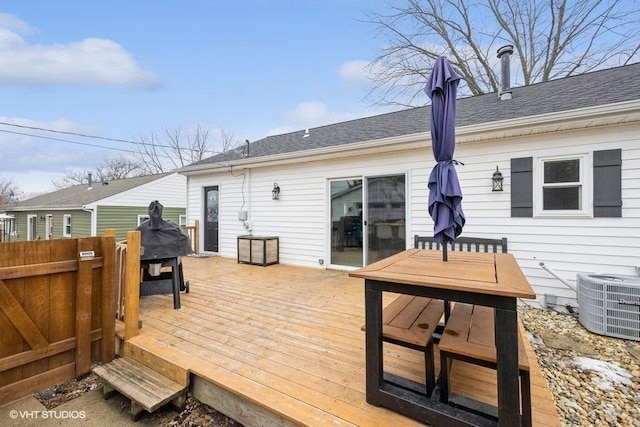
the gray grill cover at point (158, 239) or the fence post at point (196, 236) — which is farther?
the fence post at point (196, 236)

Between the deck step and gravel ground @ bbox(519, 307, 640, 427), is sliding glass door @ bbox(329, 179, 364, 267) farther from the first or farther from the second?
the deck step

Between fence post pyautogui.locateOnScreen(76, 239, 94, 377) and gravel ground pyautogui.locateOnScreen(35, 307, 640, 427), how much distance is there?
18cm

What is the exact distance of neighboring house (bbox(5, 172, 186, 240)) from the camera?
13930 mm

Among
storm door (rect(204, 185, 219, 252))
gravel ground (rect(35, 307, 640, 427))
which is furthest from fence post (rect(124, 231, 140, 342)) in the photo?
storm door (rect(204, 185, 219, 252))

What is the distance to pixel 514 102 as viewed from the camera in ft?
16.4

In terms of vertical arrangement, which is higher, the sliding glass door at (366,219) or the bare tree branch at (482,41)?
the bare tree branch at (482,41)

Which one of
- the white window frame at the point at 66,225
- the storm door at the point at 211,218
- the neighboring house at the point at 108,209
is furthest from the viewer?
the white window frame at the point at 66,225

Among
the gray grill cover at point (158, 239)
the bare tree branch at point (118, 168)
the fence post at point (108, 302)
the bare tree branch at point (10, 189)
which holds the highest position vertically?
the bare tree branch at point (118, 168)

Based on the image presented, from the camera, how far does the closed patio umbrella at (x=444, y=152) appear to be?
2006mm

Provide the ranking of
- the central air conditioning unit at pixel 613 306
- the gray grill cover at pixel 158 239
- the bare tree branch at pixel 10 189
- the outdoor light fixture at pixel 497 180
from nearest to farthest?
the central air conditioning unit at pixel 613 306
the gray grill cover at pixel 158 239
the outdoor light fixture at pixel 497 180
the bare tree branch at pixel 10 189

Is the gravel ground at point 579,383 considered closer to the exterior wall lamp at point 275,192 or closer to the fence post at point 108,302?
the fence post at point 108,302

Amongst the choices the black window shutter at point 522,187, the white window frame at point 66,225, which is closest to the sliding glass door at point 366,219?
the black window shutter at point 522,187

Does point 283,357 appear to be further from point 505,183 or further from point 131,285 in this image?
point 505,183

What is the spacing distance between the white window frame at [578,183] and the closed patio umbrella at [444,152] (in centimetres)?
284
